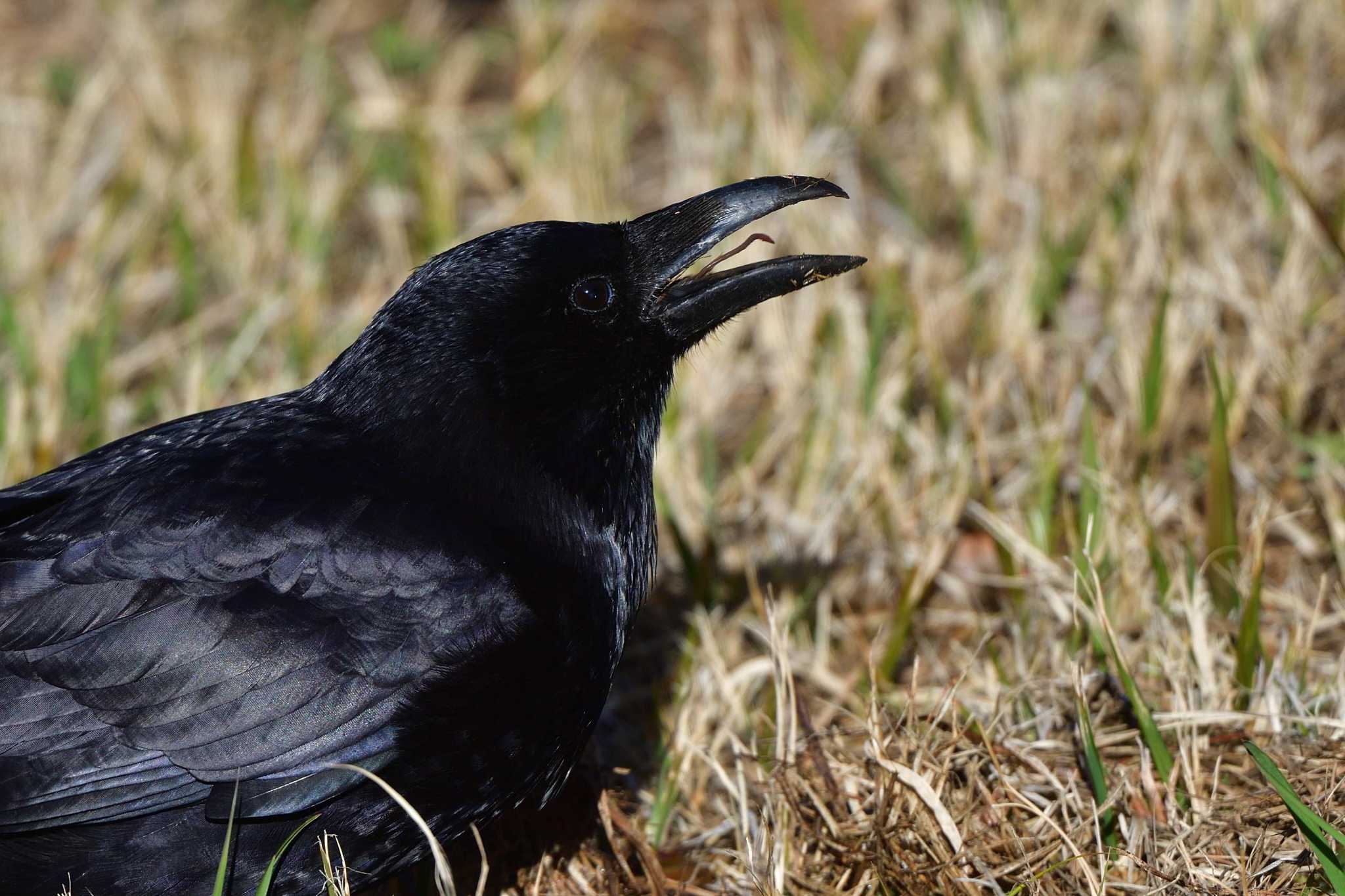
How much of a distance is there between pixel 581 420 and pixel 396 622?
622 mm

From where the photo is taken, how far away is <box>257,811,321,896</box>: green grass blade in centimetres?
268

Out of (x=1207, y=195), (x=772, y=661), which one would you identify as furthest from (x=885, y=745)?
(x=1207, y=195)

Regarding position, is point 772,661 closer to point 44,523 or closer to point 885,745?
point 885,745

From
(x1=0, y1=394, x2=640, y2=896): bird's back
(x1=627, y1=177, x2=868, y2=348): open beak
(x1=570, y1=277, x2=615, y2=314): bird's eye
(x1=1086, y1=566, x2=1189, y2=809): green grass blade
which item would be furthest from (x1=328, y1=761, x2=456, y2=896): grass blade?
(x1=1086, y1=566, x2=1189, y2=809): green grass blade

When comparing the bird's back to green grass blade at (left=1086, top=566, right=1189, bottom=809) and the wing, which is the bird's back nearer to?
the wing

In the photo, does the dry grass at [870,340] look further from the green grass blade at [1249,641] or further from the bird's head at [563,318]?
the bird's head at [563,318]

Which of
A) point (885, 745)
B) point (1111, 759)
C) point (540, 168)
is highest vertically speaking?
point (540, 168)

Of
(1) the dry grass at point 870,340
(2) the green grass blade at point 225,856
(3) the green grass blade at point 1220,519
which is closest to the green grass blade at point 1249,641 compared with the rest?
(1) the dry grass at point 870,340

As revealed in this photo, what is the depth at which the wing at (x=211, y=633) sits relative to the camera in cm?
273

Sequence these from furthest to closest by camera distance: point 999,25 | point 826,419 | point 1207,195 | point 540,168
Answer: point 999,25 → point 540,168 → point 1207,195 → point 826,419

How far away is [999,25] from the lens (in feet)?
21.5

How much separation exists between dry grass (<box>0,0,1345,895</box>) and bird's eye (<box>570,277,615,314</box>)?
0.83 metres

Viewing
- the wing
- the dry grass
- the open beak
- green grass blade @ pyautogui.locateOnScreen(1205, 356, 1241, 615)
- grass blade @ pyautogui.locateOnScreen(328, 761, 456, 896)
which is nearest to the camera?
grass blade @ pyautogui.locateOnScreen(328, 761, 456, 896)

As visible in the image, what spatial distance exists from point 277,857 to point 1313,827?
1804mm
